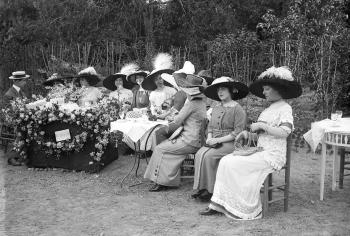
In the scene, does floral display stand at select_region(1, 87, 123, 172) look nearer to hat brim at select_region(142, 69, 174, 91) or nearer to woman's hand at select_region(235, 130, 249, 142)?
hat brim at select_region(142, 69, 174, 91)

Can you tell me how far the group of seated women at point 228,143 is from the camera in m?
5.10

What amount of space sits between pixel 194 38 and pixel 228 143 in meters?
10.2

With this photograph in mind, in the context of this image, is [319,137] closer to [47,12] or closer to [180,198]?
[180,198]

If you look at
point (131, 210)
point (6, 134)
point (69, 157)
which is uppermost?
point (6, 134)

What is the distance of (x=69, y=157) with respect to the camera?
774 cm

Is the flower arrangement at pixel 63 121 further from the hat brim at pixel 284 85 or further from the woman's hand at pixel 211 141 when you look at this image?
the hat brim at pixel 284 85

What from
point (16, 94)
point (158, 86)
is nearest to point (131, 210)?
point (158, 86)

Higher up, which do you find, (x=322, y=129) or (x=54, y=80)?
(x=54, y=80)

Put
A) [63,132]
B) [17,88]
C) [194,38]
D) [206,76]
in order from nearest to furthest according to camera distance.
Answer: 1. [63,132]
2. [206,76]
3. [17,88]
4. [194,38]

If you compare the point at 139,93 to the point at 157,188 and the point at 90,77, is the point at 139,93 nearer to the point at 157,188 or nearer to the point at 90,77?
the point at 90,77

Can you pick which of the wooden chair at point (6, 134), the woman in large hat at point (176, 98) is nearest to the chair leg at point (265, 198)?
the woman in large hat at point (176, 98)

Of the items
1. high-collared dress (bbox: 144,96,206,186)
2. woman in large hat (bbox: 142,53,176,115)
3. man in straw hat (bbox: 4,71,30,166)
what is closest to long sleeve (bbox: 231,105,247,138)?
high-collared dress (bbox: 144,96,206,186)

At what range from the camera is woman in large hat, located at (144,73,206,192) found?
6.33m

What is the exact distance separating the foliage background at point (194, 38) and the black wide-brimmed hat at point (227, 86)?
163 inches
